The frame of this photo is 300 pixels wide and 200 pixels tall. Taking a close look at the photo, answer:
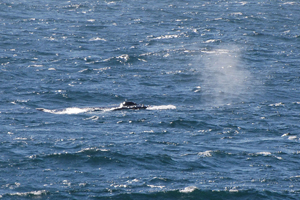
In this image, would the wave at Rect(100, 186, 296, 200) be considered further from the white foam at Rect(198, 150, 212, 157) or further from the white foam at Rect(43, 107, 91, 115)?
the white foam at Rect(43, 107, 91, 115)

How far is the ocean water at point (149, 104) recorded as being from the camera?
33156 millimetres

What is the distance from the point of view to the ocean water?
33156 mm

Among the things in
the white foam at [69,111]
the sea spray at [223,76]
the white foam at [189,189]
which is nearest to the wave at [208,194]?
the white foam at [189,189]

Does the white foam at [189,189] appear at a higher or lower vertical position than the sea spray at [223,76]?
higher

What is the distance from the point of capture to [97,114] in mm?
46094

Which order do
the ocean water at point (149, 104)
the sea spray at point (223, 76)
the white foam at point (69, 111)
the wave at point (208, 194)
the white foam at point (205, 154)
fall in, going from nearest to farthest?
the wave at point (208, 194)
the ocean water at point (149, 104)
the white foam at point (205, 154)
the white foam at point (69, 111)
the sea spray at point (223, 76)

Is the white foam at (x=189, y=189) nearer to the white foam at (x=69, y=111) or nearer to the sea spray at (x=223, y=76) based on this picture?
the white foam at (x=69, y=111)

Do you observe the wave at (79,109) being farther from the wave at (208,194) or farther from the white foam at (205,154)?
the wave at (208,194)

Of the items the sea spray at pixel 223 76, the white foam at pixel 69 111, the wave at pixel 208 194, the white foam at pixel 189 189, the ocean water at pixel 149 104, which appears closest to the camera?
the wave at pixel 208 194

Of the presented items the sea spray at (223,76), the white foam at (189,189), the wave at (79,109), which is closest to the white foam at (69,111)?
the wave at (79,109)

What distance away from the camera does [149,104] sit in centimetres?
4991

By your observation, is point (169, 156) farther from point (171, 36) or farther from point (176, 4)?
point (176, 4)

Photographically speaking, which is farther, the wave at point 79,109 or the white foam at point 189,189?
the wave at point 79,109

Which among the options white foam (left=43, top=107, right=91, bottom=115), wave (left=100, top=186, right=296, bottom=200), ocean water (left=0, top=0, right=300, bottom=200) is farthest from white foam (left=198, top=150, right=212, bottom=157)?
white foam (left=43, top=107, right=91, bottom=115)
